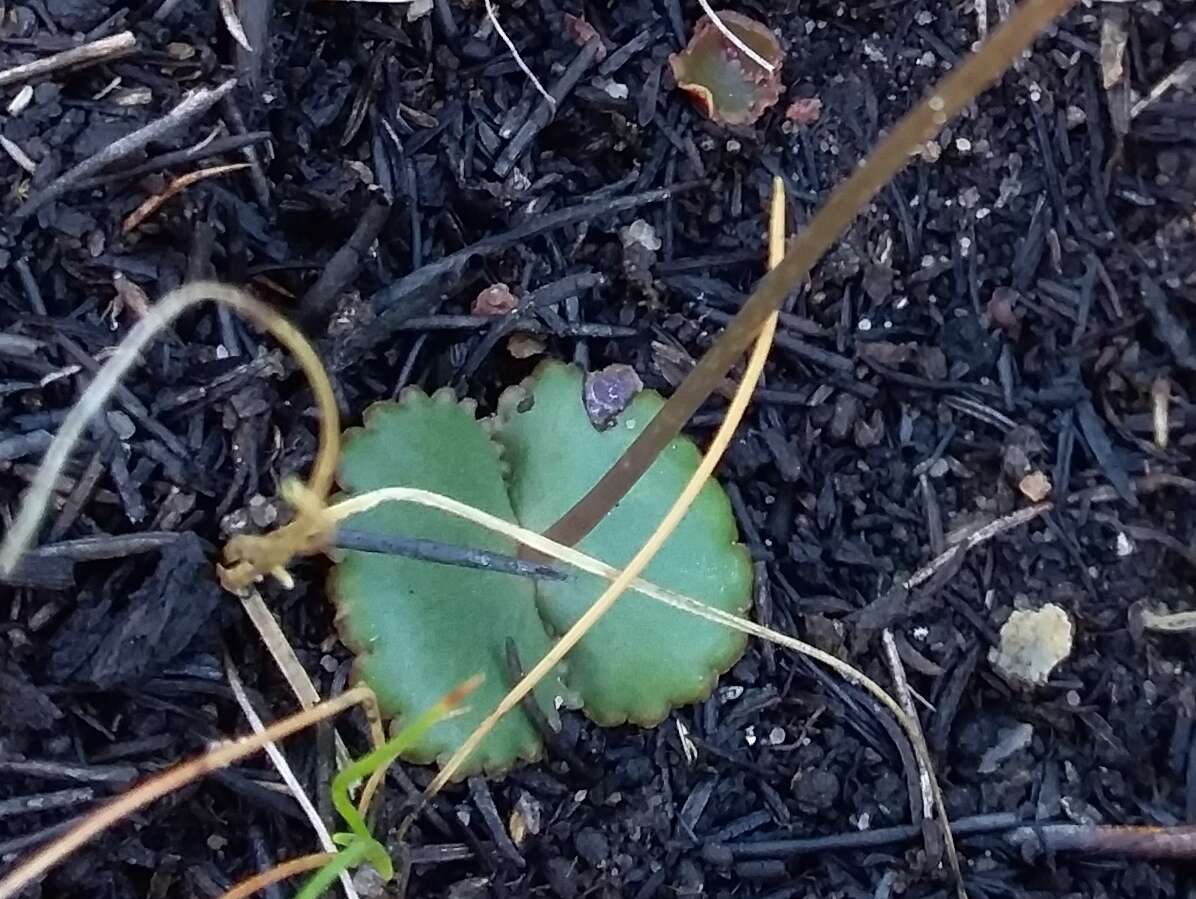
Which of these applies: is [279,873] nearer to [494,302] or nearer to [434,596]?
→ [434,596]

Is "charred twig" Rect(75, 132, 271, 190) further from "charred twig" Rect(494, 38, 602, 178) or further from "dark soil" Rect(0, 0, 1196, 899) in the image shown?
"charred twig" Rect(494, 38, 602, 178)

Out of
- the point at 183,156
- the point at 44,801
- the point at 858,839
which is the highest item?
the point at 183,156

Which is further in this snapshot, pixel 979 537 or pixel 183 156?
pixel 979 537

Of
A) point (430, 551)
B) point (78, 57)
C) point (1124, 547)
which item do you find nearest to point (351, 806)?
point (430, 551)

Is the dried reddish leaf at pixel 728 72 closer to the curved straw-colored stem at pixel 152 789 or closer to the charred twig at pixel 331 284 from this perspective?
the charred twig at pixel 331 284

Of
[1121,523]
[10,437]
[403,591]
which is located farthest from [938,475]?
[10,437]

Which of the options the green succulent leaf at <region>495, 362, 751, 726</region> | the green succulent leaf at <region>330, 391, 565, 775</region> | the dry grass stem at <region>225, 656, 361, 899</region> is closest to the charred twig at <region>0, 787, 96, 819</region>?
the dry grass stem at <region>225, 656, 361, 899</region>

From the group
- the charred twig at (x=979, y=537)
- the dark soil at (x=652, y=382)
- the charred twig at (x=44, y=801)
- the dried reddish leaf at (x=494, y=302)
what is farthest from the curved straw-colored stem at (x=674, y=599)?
the charred twig at (x=44, y=801)
